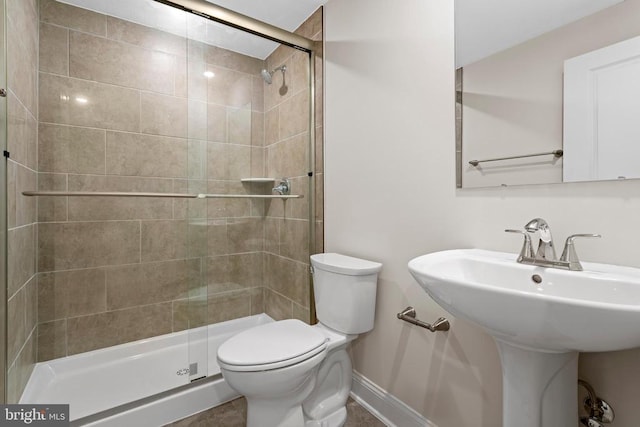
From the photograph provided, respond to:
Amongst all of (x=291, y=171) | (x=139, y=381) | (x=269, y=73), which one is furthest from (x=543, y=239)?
(x=139, y=381)

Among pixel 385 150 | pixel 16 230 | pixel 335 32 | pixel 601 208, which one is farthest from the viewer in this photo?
pixel 335 32

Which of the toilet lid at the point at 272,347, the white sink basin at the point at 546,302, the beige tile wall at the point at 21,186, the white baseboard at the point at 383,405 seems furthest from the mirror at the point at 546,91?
the beige tile wall at the point at 21,186

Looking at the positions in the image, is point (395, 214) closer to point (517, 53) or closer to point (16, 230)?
point (517, 53)

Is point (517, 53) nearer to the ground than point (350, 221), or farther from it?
farther from it

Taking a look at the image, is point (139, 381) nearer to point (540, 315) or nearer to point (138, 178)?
point (138, 178)

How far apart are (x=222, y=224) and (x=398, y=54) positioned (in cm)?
137

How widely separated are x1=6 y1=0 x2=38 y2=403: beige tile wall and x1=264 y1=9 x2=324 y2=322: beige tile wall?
1208 millimetres

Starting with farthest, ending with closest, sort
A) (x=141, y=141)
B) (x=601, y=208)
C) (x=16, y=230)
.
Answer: (x=141, y=141)
(x=16, y=230)
(x=601, y=208)

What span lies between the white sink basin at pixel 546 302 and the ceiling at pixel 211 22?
5.55 feet

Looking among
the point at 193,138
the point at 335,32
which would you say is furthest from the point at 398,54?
the point at 193,138

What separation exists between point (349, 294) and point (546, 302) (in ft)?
3.06

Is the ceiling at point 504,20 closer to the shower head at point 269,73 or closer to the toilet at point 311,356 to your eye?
the toilet at point 311,356

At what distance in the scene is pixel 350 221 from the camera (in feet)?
5.58

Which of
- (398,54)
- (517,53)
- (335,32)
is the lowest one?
(517,53)
